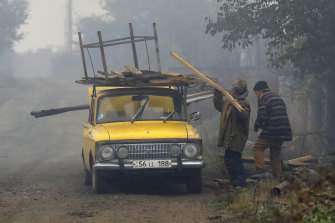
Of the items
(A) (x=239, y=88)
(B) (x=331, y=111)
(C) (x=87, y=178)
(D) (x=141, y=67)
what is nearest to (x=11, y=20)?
(D) (x=141, y=67)

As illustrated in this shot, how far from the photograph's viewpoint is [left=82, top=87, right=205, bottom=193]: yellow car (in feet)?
28.8

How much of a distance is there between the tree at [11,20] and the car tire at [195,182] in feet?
182

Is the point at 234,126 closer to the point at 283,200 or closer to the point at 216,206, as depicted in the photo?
→ the point at 216,206

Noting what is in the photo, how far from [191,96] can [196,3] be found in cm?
5545

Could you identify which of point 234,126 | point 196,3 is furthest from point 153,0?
point 234,126

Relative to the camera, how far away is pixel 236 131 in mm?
9266

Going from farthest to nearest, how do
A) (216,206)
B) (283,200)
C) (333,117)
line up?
(333,117)
(216,206)
(283,200)

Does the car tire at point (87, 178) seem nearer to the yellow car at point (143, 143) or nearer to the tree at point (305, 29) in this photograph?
the yellow car at point (143, 143)

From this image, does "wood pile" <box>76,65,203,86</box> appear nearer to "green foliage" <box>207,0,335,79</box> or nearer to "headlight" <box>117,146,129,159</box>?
"headlight" <box>117,146,129,159</box>

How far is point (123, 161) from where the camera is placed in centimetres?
875

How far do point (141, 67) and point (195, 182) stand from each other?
58492mm

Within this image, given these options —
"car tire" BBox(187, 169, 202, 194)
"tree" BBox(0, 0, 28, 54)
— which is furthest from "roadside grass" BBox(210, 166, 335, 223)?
"tree" BBox(0, 0, 28, 54)

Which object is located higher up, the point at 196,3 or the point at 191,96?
the point at 196,3

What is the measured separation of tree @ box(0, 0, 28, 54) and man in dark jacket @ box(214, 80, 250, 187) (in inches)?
2182
